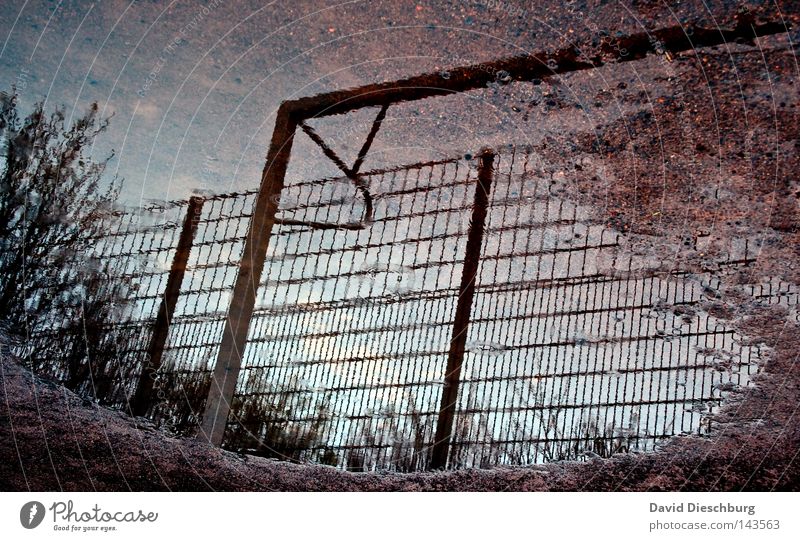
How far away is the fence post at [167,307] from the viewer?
4.32ft

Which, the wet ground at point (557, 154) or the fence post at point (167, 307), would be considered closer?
the wet ground at point (557, 154)

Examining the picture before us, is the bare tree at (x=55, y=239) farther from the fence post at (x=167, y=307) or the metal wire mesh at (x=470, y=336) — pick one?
the metal wire mesh at (x=470, y=336)

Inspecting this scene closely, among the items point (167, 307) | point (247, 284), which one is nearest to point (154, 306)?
point (167, 307)

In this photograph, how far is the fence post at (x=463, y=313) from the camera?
117 centimetres

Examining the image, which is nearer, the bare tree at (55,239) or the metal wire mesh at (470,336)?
the metal wire mesh at (470,336)

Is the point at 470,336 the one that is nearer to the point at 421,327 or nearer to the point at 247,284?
the point at 421,327

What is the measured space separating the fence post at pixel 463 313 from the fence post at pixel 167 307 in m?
0.58

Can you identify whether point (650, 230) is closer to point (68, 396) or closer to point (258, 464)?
point (258, 464)

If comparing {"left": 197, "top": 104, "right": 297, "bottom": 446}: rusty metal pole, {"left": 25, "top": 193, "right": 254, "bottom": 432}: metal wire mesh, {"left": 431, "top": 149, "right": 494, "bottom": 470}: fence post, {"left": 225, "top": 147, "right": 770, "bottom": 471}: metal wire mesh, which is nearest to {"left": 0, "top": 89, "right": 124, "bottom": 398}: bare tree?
{"left": 25, "top": 193, "right": 254, "bottom": 432}: metal wire mesh

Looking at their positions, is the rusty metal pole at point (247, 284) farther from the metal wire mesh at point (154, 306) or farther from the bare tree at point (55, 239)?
the bare tree at point (55, 239)

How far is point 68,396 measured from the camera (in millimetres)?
1295

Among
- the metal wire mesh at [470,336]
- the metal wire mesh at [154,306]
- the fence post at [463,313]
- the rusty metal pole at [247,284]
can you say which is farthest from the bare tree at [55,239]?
the fence post at [463,313]

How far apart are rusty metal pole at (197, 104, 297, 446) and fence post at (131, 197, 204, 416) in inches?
4.6

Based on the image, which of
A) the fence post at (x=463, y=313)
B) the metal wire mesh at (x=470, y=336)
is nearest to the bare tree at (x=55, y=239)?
the metal wire mesh at (x=470, y=336)
